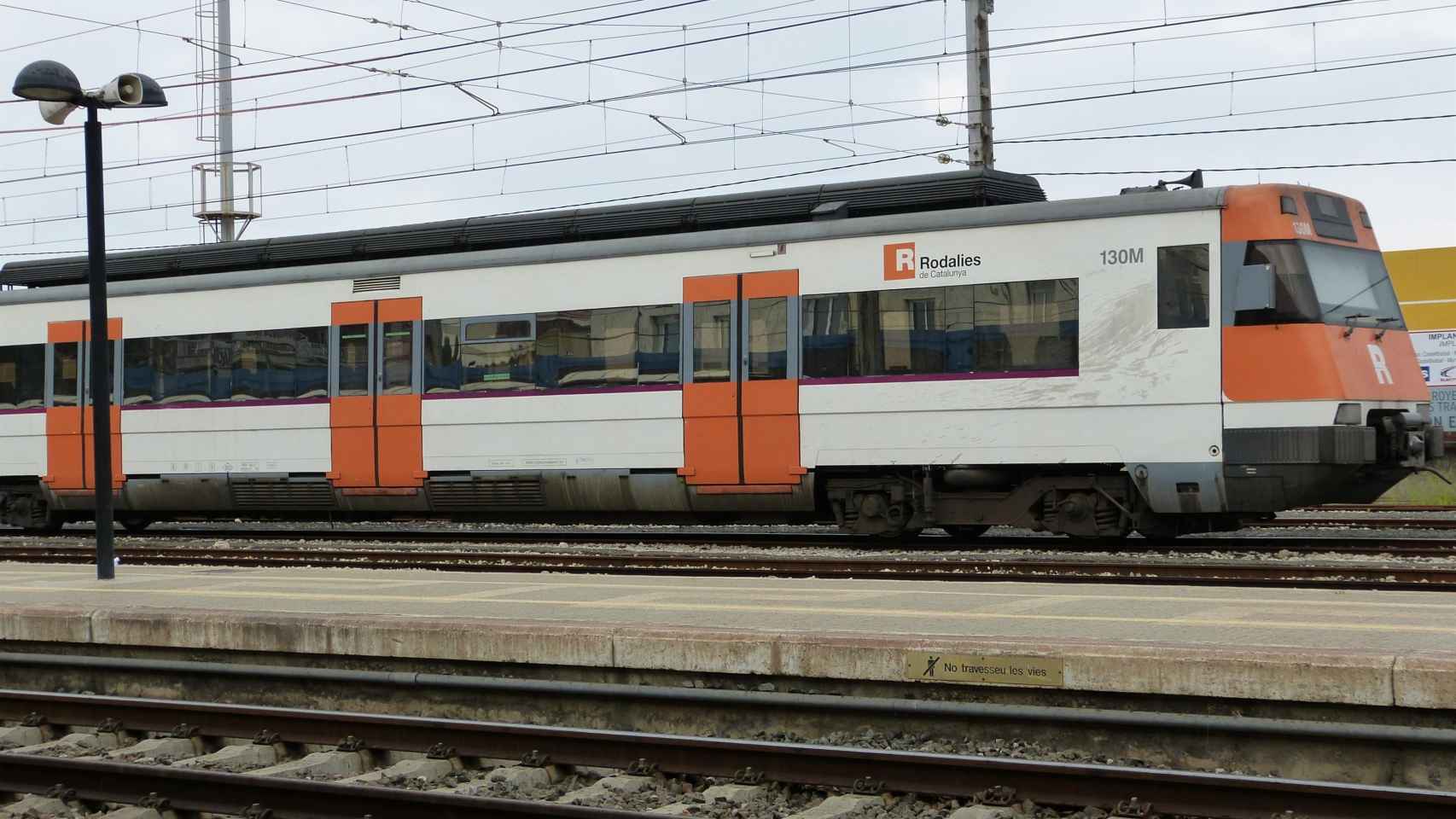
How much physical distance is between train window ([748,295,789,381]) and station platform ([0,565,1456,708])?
3423 millimetres

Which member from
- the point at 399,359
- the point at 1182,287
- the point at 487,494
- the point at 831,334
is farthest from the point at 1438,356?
the point at 399,359

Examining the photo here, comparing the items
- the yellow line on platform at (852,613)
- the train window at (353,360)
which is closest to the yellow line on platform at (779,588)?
the yellow line on platform at (852,613)

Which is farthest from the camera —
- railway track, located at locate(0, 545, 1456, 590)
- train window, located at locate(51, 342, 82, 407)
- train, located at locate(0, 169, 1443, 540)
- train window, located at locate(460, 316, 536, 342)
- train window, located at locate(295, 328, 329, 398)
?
train window, located at locate(51, 342, 82, 407)

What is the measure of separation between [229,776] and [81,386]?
13981 millimetres

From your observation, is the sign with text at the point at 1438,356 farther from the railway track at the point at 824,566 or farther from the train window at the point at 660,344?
the train window at the point at 660,344

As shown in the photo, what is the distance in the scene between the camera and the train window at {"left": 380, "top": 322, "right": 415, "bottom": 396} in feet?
54.9

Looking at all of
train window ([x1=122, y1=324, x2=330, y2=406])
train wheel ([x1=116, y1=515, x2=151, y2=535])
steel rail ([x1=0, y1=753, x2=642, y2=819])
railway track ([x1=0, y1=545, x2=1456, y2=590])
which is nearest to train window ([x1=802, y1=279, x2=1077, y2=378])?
railway track ([x1=0, y1=545, x2=1456, y2=590])

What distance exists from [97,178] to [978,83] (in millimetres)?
12291

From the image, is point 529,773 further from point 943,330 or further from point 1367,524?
point 1367,524

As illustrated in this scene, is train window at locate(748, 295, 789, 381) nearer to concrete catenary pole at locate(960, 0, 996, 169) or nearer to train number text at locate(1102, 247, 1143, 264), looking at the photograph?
train number text at locate(1102, 247, 1143, 264)

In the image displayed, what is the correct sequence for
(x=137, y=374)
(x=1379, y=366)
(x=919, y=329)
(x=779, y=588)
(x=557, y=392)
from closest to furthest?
(x=779, y=588), (x=1379, y=366), (x=919, y=329), (x=557, y=392), (x=137, y=374)

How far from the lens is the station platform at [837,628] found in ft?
21.7

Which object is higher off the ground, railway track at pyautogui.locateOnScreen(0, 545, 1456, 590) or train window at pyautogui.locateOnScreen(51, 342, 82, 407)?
train window at pyautogui.locateOnScreen(51, 342, 82, 407)

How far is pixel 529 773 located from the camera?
6.54 metres
